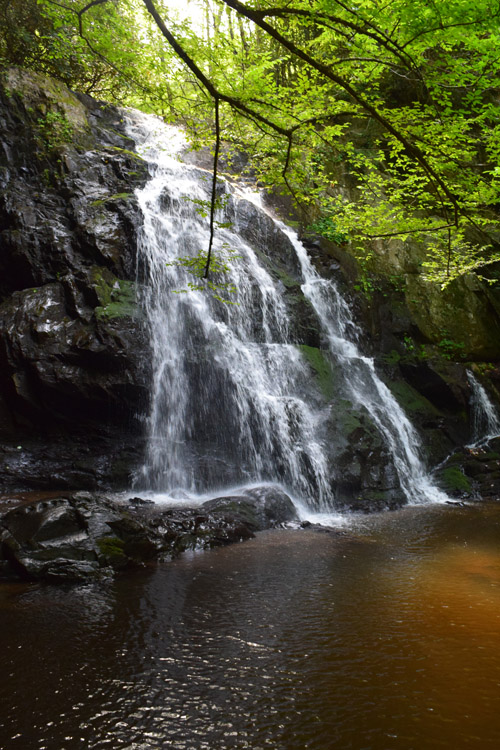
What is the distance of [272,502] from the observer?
736 cm

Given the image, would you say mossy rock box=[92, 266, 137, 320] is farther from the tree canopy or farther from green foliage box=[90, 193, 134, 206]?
the tree canopy

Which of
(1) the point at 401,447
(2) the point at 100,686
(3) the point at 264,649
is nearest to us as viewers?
(2) the point at 100,686

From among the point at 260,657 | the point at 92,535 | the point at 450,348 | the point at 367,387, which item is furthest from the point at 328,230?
the point at 260,657

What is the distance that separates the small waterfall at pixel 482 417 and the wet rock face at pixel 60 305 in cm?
889

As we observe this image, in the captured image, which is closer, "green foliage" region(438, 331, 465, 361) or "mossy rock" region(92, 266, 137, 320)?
"mossy rock" region(92, 266, 137, 320)

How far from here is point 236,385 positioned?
9508 millimetres

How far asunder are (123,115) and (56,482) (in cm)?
1315

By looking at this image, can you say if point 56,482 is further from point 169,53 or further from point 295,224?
point 295,224

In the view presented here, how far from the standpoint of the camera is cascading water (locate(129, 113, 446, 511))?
28.9 ft

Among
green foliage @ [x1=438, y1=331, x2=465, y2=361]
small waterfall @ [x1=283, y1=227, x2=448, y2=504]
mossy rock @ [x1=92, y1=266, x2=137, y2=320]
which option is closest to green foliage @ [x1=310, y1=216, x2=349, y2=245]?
small waterfall @ [x1=283, y1=227, x2=448, y2=504]

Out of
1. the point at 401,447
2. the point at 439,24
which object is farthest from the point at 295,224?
the point at 439,24

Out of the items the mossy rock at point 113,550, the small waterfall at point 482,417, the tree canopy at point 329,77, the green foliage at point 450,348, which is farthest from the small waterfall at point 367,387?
the mossy rock at point 113,550

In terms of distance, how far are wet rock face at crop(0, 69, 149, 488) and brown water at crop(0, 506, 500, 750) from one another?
15.4 ft

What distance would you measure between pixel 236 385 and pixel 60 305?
13.3 ft
